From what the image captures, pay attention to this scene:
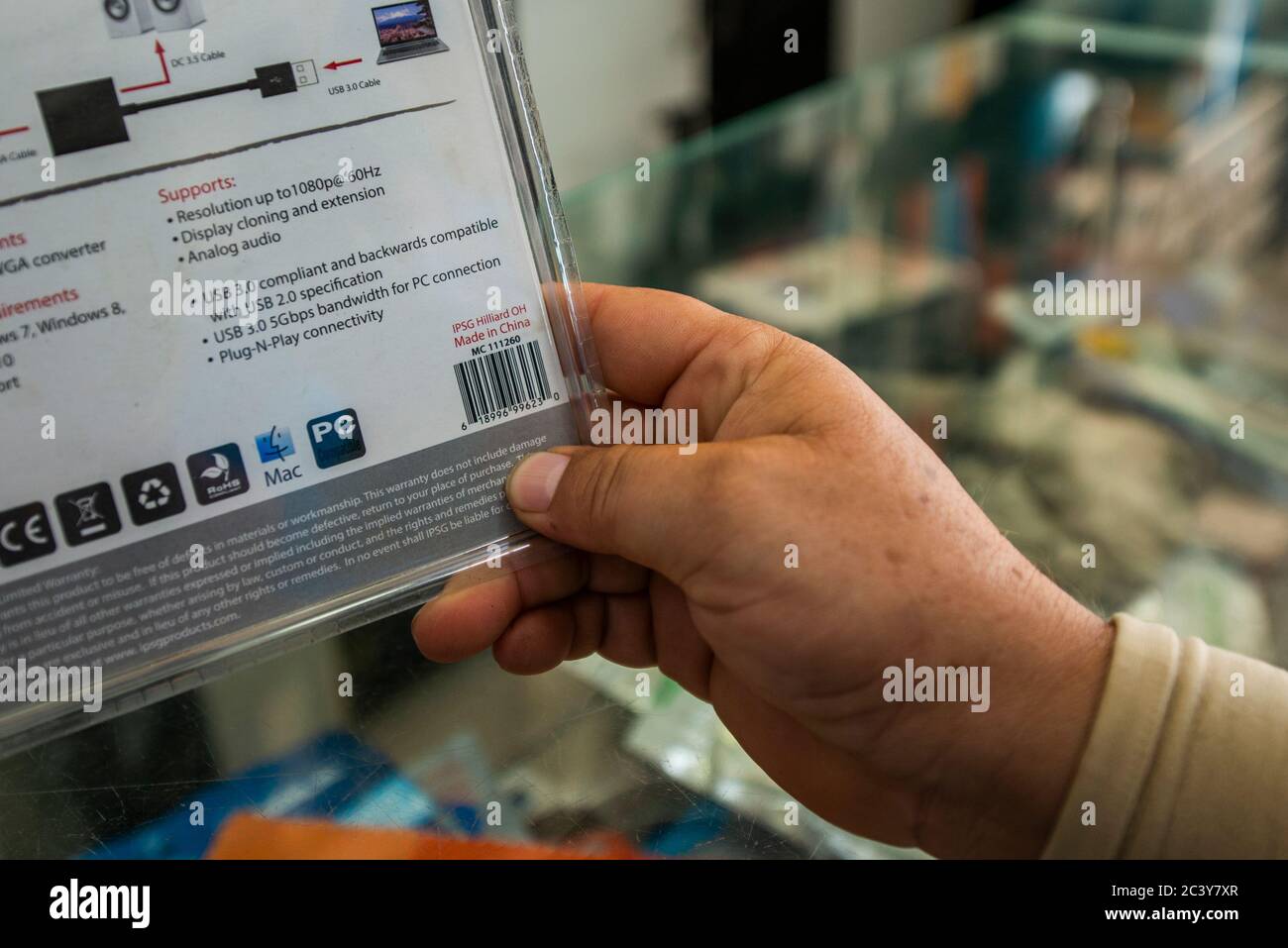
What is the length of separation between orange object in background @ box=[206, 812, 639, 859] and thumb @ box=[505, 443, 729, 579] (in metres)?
0.20

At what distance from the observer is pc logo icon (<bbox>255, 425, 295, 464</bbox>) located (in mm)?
642

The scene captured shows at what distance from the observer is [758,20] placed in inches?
103

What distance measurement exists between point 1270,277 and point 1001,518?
838mm

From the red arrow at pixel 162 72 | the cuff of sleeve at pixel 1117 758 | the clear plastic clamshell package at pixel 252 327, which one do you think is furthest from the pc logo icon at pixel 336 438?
the cuff of sleeve at pixel 1117 758

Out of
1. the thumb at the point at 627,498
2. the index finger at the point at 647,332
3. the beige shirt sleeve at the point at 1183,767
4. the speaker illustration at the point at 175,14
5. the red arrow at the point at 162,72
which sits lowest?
the beige shirt sleeve at the point at 1183,767

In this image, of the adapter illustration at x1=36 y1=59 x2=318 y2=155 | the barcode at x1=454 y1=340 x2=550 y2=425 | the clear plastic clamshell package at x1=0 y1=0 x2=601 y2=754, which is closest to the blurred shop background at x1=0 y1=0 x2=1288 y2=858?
the clear plastic clamshell package at x1=0 y1=0 x2=601 y2=754

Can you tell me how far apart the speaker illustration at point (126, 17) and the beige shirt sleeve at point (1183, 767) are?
738 mm

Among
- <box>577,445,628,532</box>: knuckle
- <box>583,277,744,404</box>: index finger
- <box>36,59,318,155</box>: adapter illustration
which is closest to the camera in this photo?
<box>36,59,318,155</box>: adapter illustration

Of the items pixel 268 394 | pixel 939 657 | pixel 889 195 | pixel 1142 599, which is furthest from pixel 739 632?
pixel 889 195

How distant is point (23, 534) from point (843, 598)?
0.51 meters

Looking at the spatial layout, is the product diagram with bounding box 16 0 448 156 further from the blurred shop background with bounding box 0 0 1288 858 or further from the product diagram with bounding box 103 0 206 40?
the blurred shop background with bounding box 0 0 1288 858

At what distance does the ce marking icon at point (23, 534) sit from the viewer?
23.2 inches

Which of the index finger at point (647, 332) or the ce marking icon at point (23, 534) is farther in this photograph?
the index finger at point (647, 332)

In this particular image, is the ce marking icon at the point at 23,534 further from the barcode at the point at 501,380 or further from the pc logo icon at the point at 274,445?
the barcode at the point at 501,380
